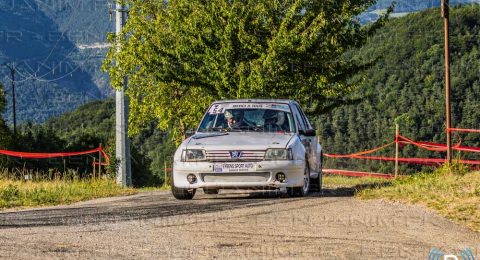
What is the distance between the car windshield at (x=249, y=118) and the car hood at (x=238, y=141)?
0.35 m

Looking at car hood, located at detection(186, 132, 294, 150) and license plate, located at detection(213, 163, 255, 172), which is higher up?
car hood, located at detection(186, 132, 294, 150)

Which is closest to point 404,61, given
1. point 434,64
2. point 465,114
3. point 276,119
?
point 434,64

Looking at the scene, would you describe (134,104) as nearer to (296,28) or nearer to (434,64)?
(296,28)

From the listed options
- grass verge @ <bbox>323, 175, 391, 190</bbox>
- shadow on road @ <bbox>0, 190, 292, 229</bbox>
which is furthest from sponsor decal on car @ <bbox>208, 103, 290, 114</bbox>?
grass verge @ <bbox>323, 175, 391, 190</bbox>

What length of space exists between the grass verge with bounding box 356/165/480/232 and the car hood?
1698mm

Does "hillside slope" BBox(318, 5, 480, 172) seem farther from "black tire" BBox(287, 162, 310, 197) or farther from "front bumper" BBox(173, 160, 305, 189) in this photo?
"front bumper" BBox(173, 160, 305, 189)

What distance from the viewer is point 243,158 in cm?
1370

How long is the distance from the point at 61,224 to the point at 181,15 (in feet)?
83.1

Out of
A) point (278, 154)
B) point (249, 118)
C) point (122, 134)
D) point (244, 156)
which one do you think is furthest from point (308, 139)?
point (122, 134)

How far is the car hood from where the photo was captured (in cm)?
1378

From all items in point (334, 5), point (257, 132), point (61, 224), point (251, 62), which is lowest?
point (61, 224)

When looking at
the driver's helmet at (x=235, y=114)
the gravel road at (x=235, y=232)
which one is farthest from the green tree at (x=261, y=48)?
the gravel road at (x=235, y=232)

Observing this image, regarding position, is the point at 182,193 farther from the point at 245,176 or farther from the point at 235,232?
the point at 235,232

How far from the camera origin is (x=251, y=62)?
32719mm
